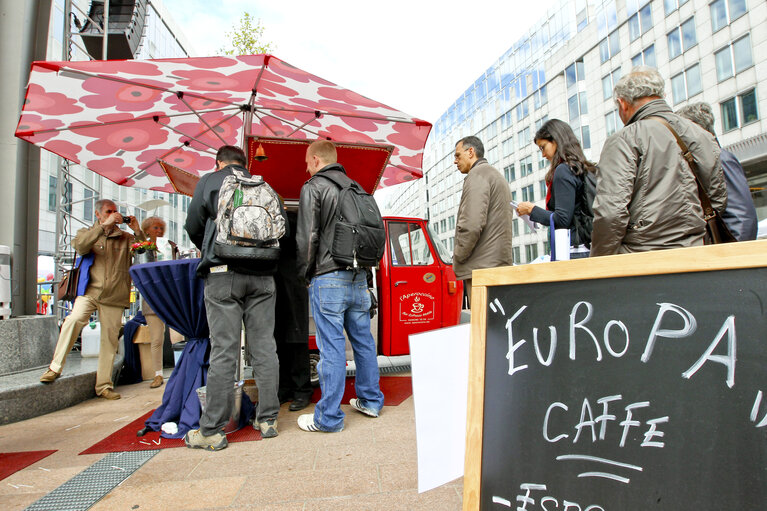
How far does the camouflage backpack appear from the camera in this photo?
9.88 feet

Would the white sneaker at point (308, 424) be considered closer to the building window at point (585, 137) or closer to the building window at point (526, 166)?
the building window at point (585, 137)

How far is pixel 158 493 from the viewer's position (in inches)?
94.1

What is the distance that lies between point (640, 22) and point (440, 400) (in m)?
36.1

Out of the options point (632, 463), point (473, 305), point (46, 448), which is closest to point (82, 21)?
point (46, 448)

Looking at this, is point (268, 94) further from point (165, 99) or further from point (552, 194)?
point (552, 194)

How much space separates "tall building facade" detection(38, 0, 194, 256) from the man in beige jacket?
22.7ft

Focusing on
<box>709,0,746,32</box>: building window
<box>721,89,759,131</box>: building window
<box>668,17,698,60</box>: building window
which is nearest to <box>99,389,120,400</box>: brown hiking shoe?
<box>721,89,759,131</box>: building window

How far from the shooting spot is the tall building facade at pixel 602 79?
2197 centimetres

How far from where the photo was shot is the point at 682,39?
85.9 ft

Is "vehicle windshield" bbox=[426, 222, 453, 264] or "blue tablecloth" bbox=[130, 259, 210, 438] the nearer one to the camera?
"blue tablecloth" bbox=[130, 259, 210, 438]

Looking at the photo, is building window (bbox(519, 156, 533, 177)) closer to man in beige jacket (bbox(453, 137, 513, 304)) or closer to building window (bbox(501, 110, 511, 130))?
building window (bbox(501, 110, 511, 130))

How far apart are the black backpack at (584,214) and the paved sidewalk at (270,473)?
1654mm

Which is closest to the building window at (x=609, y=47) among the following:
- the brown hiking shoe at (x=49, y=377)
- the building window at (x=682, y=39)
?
the building window at (x=682, y=39)

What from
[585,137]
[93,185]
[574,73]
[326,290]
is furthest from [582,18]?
[326,290]
